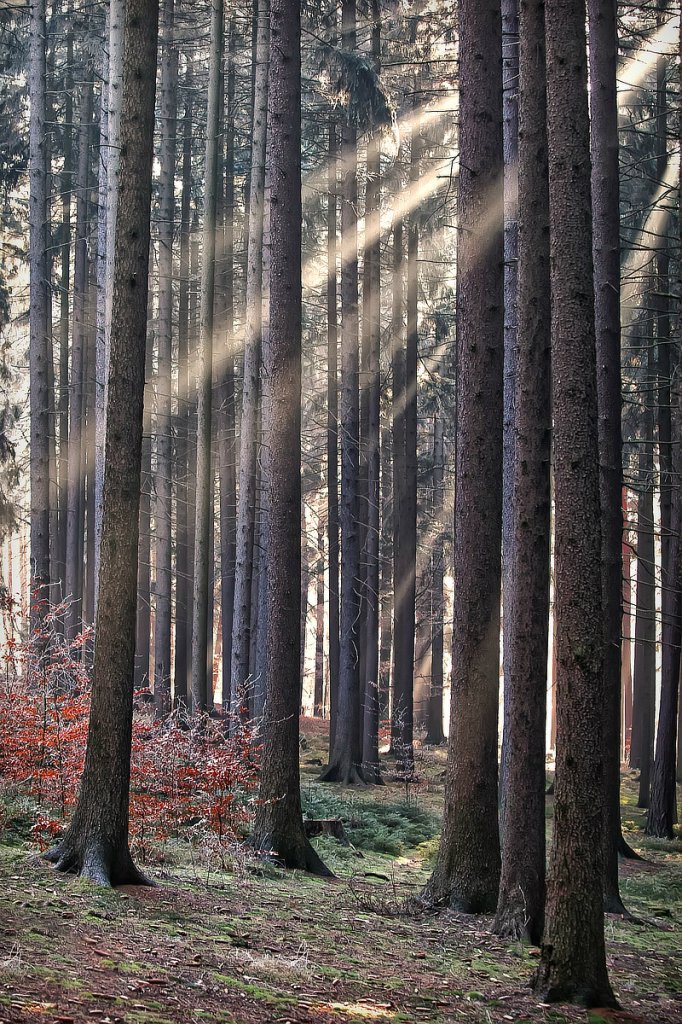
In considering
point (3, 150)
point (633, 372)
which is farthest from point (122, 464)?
point (633, 372)

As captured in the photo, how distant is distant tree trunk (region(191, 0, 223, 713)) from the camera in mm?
15469

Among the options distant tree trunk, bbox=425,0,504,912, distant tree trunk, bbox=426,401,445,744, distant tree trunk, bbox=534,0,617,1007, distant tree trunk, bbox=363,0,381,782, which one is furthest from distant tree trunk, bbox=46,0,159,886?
distant tree trunk, bbox=426,401,445,744

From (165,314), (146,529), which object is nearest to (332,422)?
(165,314)

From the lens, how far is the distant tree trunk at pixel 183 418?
27312 mm

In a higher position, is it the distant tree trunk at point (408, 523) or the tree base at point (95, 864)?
the distant tree trunk at point (408, 523)

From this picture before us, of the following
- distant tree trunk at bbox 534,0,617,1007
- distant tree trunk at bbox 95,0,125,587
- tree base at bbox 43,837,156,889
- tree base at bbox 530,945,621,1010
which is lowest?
tree base at bbox 530,945,621,1010

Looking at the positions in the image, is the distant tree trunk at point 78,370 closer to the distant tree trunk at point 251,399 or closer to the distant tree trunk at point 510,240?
the distant tree trunk at point 251,399

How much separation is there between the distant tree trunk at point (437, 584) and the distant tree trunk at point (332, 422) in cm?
988

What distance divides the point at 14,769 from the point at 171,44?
54.1ft

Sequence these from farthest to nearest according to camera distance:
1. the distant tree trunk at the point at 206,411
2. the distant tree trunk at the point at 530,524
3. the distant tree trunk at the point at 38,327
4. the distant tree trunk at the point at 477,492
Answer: the distant tree trunk at the point at 38,327
the distant tree trunk at the point at 206,411
the distant tree trunk at the point at 477,492
the distant tree trunk at the point at 530,524

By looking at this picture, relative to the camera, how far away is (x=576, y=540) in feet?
24.2

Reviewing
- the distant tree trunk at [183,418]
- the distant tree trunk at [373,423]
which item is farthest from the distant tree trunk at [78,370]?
the distant tree trunk at [373,423]

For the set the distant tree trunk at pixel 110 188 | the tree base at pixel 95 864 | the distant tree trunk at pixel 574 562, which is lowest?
the tree base at pixel 95 864

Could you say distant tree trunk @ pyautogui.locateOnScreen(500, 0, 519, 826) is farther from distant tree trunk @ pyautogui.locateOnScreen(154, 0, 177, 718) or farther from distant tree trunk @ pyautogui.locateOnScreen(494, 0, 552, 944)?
distant tree trunk @ pyautogui.locateOnScreen(154, 0, 177, 718)
